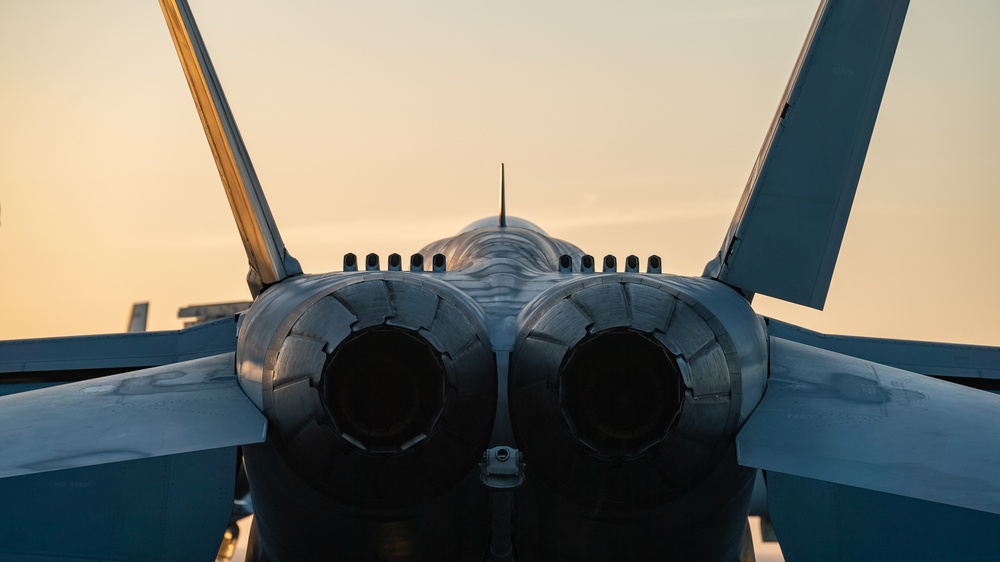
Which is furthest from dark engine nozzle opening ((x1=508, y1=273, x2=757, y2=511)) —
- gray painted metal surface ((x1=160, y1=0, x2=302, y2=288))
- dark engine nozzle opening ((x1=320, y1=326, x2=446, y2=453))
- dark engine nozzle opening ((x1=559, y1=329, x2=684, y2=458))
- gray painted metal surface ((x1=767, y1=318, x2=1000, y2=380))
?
gray painted metal surface ((x1=767, y1=318, x2=1000, y2=380))

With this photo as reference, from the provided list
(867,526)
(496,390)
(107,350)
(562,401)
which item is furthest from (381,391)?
(107,350)

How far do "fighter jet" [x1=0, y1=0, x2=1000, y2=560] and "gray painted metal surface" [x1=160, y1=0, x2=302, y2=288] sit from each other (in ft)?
0.07

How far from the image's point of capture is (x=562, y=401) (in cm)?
512

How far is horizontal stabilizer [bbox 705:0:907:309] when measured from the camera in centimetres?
654

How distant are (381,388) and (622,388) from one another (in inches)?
44.1

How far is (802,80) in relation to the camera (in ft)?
21.8

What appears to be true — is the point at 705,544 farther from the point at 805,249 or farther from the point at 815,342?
the point at 815,342

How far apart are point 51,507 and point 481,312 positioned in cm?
446

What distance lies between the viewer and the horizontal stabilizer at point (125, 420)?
190 inches

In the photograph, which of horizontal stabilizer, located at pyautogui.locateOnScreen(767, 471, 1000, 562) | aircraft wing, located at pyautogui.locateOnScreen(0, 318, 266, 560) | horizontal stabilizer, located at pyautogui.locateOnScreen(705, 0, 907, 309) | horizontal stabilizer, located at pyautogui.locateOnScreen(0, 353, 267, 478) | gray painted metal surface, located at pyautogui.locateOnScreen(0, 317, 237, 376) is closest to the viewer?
horizontal stabilizer, located at pyautogui.locateOnScreen(0, 353, 267, 478)

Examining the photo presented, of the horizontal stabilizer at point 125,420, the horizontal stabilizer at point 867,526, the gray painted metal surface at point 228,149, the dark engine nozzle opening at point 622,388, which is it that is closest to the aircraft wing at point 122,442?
the horizontal stabilizer at point 125,420

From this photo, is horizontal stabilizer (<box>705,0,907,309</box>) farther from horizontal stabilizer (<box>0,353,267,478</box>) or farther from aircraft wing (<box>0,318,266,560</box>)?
aircraft wing (<box>0,318,266,560</box>)

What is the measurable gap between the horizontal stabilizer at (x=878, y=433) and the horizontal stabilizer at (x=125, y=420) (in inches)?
103

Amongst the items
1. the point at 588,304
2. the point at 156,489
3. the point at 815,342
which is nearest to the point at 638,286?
the point at 588,304
